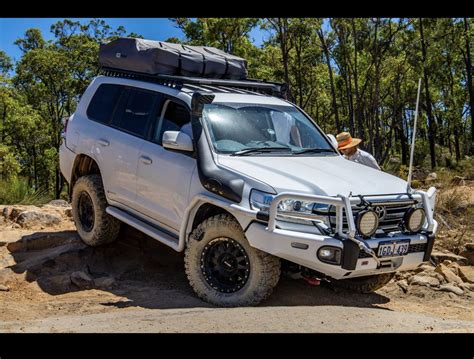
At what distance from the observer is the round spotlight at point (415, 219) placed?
587 cm

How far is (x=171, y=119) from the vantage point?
271 inches

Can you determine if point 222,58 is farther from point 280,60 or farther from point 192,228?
point 280,60

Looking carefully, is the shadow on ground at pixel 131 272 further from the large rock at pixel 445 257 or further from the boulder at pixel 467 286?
the large rock at pixel 445 257

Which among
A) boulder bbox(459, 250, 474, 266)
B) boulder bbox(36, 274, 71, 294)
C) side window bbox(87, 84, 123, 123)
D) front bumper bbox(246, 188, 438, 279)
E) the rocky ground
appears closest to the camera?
the rocky ground

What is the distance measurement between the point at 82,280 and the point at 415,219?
3757mm

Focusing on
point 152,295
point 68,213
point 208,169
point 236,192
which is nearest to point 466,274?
point 236,192

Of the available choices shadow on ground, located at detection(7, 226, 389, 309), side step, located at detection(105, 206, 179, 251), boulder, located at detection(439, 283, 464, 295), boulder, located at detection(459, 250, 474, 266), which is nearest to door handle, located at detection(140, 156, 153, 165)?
side step, located at detection(105, 206, 179, 251)

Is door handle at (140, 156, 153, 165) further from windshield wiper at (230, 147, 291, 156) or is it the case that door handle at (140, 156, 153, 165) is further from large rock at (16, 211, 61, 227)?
large rock at (16, 211, 61, 227)

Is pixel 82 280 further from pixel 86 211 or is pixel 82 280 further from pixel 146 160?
pixel 146 160

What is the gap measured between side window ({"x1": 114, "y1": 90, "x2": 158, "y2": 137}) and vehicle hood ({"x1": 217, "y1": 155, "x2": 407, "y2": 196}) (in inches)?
55.9

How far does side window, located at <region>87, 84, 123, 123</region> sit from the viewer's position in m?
7.74

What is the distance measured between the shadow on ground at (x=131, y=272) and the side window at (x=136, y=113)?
1.47 meters

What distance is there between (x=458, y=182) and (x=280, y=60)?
59.4 ft

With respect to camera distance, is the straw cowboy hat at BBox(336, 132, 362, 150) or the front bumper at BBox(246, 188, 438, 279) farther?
the straw cowboy hat at BBox(336, 132, 362, 150)
